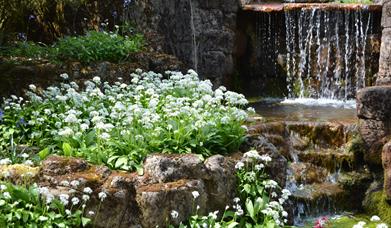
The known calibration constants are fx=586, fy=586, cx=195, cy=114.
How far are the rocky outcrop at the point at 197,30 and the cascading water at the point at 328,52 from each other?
57.4 inches

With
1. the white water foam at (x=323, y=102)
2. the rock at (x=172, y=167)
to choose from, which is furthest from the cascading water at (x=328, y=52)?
the rock at (x=172, y=167)

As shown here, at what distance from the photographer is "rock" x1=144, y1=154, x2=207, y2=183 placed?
5.70 meters

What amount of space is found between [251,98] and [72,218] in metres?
8.80

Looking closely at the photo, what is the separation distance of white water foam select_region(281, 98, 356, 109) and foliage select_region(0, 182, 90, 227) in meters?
7.76

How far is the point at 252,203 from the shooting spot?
6.09 metres

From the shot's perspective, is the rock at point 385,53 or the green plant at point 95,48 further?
the rock at point 385,53

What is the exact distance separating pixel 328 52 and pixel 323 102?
1.33m

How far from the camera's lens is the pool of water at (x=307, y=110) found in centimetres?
1018

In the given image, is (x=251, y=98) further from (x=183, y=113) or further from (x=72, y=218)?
(x=72, y=218)

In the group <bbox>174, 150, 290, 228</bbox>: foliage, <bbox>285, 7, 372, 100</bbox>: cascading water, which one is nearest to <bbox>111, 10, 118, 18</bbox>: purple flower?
<bbox>285, 7, 372, 100</bbox>: cascading water

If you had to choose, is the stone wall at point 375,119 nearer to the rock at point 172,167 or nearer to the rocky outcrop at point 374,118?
the rocky outcrop at point 374,118

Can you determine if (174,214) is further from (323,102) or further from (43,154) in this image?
(323,102)

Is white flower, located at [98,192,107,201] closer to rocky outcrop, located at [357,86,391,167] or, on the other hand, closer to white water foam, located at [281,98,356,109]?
rocky outcrop, located at [357,86,391,167]

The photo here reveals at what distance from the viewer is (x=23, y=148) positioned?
20.5 ft
